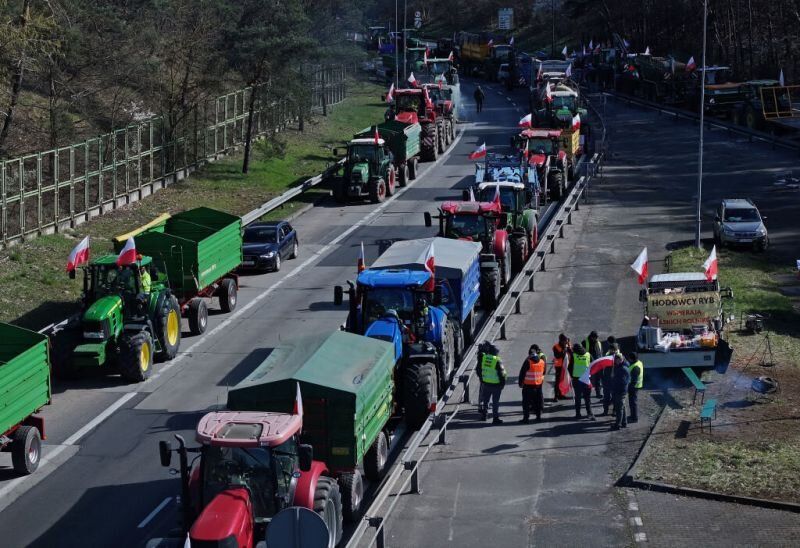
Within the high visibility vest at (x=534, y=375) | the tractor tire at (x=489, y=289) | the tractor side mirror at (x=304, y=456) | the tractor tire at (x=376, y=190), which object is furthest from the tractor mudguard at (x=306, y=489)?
the tractor tire at (x=376, y=190)

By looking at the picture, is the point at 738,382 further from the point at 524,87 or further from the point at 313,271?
the point at 524,87

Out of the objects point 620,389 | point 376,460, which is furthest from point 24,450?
point 620,389

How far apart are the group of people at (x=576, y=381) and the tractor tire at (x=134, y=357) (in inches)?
282

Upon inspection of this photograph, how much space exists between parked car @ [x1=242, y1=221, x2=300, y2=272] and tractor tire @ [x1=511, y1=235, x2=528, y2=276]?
7.17 metres

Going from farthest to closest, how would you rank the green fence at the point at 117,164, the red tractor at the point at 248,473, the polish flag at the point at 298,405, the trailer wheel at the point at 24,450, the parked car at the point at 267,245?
the green fence at the point at 117,164 < the parked car at the point at 267,245 < the trailer wheel at the point at 24,450 < the polish flag at the point at 298,405 < the red tractor at the point at 248,473

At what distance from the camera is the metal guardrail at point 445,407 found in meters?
17.7

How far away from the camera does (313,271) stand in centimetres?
3791

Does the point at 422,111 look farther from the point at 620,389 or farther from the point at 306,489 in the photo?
the point at 306,489

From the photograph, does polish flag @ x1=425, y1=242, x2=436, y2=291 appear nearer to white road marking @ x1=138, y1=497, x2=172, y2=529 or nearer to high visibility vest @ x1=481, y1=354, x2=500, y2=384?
high visibility vest @ x1=481, y1=354, x2=500, y2=384

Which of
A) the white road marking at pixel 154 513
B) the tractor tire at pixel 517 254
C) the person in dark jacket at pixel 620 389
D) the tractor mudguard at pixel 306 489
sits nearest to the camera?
the tractor mudguard at pixel 306 489

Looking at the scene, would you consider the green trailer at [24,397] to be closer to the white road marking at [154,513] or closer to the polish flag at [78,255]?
the white road marking at [154,513]

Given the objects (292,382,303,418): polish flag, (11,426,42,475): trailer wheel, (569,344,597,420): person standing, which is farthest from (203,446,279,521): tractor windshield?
(569,344,597,420): person standing

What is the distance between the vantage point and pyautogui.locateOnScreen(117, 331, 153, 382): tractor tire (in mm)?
26078

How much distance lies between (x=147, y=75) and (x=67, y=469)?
101 ft
